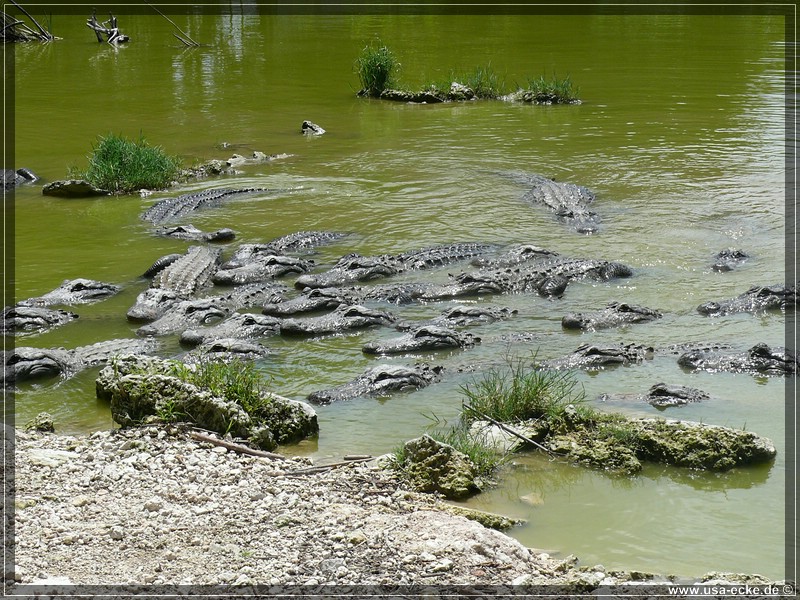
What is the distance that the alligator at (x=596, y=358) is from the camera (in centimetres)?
759

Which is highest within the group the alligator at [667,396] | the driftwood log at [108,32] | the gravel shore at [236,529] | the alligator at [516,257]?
the driftwood log at [108,32]

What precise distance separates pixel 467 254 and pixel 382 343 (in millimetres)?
2735

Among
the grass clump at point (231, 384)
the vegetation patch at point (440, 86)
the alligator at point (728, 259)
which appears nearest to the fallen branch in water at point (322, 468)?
the grass clump at point (231, 384)

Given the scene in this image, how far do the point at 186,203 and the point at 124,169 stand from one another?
1834 millimetres

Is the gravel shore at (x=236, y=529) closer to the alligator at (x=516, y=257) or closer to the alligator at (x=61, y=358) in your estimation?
the alligator at (x=61, y=358)

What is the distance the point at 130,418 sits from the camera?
21.0 ft

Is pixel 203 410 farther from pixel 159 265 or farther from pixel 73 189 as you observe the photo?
pixel 73 189

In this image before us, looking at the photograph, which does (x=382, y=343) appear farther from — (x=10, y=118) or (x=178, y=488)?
(x=10, y=118)

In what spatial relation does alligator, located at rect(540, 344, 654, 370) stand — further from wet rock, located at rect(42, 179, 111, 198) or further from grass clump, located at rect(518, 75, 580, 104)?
grass clump, located at rect(518, 75, 580, 104)

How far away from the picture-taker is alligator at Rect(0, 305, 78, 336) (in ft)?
28.8

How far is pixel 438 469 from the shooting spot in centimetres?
562

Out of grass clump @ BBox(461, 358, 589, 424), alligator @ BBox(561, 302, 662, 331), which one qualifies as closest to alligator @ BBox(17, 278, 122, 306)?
grass clump @ BBox(461, 358, 589, 424)

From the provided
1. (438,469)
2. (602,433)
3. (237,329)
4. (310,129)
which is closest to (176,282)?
(237,329)

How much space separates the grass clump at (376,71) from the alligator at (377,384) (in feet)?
47.3
